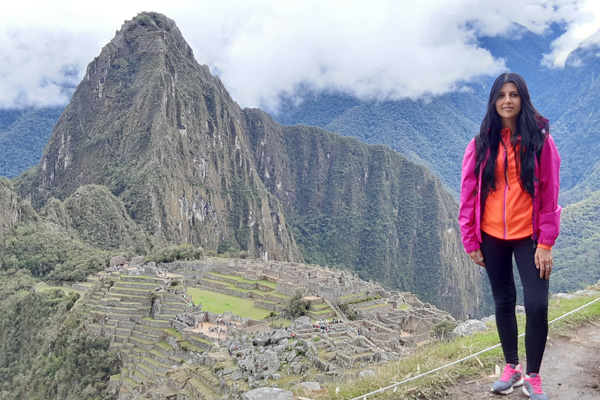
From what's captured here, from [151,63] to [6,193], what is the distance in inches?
1991

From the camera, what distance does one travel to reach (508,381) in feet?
16.2

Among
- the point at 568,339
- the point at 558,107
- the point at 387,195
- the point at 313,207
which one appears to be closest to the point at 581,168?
the point at 558,107

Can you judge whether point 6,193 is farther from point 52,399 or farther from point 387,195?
point 387,195

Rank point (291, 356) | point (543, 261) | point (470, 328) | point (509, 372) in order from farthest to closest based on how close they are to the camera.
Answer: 1. point (291, 356)
2. point (470, 328)
3. point (509, 372)
4. point (543, 261)

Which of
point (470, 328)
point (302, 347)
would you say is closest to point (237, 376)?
point (302, 347)

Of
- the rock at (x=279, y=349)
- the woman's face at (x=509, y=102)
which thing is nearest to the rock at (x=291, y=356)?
the rock at (x=279, y=349)

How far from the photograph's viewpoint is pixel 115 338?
25.6 metres

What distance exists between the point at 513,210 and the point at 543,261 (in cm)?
51

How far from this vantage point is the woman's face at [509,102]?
4.91 meters

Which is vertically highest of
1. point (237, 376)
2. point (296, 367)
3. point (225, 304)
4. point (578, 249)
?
point (578, 249)

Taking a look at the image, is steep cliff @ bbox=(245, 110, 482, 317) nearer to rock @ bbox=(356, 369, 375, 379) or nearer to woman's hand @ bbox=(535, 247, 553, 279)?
rock @ bbox=(356, 369, 375, 379)

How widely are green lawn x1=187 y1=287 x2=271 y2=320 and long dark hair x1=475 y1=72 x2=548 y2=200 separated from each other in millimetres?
25190

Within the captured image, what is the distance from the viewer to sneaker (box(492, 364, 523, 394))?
4.93m

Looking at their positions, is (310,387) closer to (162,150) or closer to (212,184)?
(162,150)
